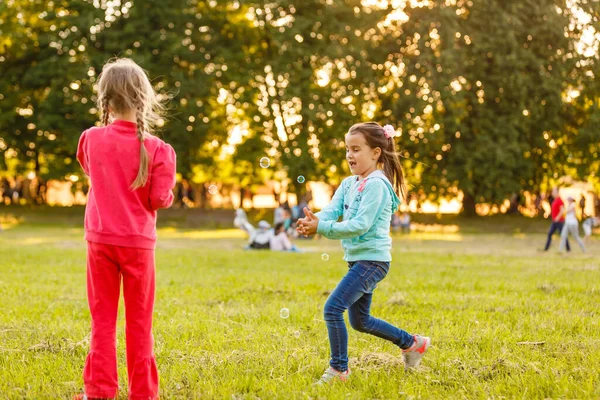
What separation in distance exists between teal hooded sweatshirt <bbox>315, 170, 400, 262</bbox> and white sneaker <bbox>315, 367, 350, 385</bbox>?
79 centimetres

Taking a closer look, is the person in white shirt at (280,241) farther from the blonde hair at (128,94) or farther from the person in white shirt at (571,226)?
the blonde hair at (128,94)

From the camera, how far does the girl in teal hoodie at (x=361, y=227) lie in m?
5.23

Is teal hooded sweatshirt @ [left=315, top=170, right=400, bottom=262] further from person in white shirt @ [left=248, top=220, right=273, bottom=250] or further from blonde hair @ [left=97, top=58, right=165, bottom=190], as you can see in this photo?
person in white shirt @ [left=248, top=220, right=273, bottom=250]

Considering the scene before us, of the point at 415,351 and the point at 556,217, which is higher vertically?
the point at 556,217

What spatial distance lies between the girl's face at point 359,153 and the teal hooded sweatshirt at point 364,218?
0.26 feet

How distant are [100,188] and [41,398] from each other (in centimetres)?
149

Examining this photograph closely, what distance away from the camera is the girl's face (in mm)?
5457

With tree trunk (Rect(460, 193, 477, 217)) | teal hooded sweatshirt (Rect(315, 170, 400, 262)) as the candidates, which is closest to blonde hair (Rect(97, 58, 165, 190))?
teal hooded sweatshirt (Rect(315, 170, 400, 262))

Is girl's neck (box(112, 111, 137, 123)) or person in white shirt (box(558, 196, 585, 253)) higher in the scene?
girl's neck (box(112, 111, 137, 123))

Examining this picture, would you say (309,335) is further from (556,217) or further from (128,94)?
(556,217)

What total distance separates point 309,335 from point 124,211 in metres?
3.19

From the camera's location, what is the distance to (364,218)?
5191mm

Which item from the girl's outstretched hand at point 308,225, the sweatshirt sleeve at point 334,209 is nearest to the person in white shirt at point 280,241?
the sweatshirt sleeve at point 334,209

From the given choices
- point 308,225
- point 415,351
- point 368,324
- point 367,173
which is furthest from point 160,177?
point 415,351
